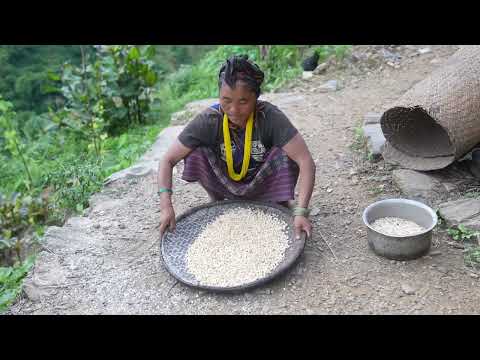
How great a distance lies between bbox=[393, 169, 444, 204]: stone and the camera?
125 inches

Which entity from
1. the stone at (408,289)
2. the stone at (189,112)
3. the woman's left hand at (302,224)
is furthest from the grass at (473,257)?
the stone at (189,112)

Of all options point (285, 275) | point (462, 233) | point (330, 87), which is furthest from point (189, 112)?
point (462, 233)

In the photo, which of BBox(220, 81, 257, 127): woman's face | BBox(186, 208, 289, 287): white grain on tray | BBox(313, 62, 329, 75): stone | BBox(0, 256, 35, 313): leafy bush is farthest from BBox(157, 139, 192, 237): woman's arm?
BBox(313, 62, 329, 75): stone

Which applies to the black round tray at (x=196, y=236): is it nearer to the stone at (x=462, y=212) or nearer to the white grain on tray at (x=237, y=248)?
the white grain on tray at (x=237, y=248)

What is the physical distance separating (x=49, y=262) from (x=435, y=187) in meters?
2.50

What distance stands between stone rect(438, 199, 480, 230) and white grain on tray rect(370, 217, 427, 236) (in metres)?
0.27

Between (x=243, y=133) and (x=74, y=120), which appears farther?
(x=74, y=120)

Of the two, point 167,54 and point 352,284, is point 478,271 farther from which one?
point 167,54

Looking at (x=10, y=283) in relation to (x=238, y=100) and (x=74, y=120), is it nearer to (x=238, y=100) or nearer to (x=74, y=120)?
(x=238, y=100)

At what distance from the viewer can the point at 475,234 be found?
2725 mm

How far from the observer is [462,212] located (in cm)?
288

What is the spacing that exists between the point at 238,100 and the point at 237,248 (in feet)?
2.76

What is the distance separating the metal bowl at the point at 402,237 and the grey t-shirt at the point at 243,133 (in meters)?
0.66

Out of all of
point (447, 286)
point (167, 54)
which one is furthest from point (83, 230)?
point (167, 54)
